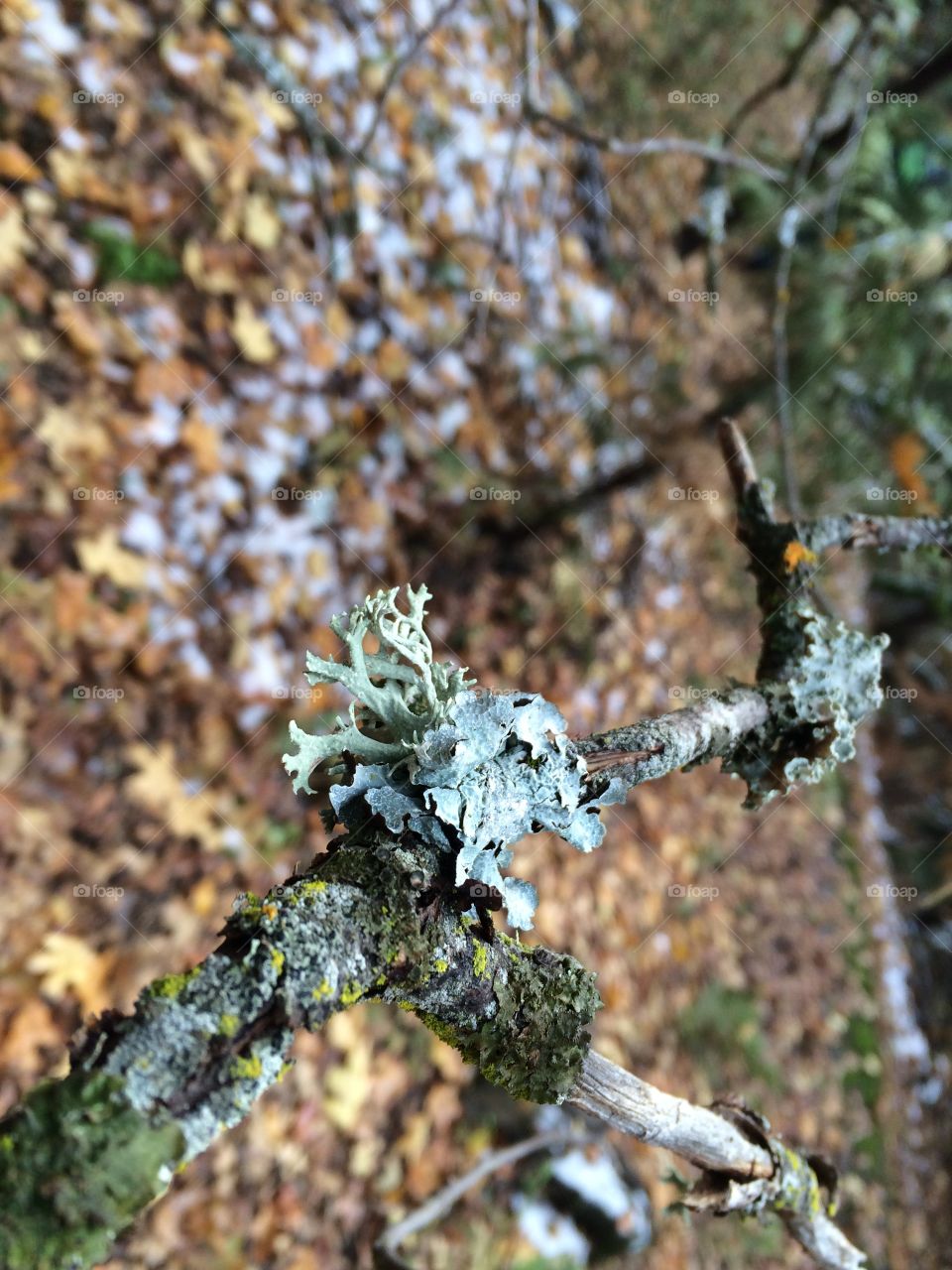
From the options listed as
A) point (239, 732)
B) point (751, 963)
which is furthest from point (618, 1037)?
point (239, 732)

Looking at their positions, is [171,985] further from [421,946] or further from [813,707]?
[813,707]

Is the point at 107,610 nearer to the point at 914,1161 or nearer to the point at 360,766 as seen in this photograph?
the point at 360,766

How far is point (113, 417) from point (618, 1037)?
2832 millimetres

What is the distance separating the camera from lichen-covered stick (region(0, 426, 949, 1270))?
0.65 metres

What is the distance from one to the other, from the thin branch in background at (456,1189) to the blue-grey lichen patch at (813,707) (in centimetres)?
174

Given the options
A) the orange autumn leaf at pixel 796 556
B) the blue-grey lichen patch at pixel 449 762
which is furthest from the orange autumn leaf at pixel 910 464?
the blue-grey lichen patch at pixel 449 762

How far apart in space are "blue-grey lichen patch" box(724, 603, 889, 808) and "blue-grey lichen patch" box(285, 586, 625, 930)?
0.45 metres

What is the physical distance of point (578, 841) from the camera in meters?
1.00

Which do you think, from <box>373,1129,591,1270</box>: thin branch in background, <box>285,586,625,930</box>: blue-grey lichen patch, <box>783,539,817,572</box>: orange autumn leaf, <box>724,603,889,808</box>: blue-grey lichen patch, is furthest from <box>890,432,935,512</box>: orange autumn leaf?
<box>285,586,625,930</box>: blue-grey lichen patch

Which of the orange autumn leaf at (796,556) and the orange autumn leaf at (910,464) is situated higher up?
the orange autumn leaf at (910,464)

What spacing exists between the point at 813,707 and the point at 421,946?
2.61ft

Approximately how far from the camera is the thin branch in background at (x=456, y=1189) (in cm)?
226

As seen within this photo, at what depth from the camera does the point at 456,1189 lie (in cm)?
247

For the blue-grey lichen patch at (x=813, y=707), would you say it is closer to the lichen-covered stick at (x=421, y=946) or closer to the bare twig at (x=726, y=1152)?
the lichen-covered stick at (x=421, y=946)
